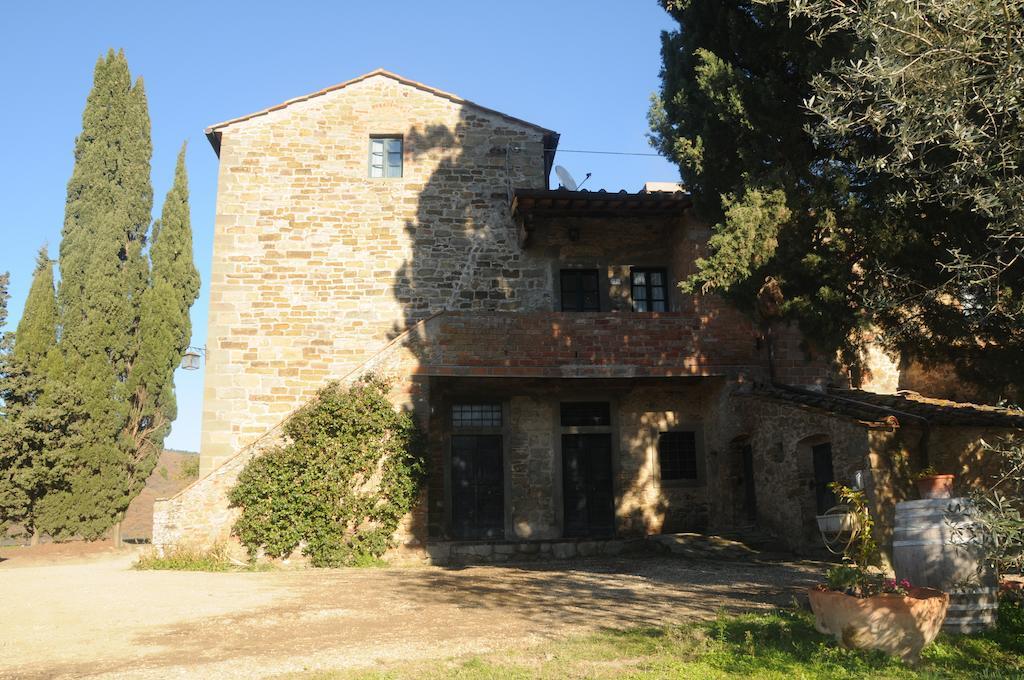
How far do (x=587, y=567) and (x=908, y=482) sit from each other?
4329mm

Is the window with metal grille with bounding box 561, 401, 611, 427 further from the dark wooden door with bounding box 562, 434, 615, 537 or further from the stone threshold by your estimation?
the stone threshold

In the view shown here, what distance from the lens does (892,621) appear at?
207 inches

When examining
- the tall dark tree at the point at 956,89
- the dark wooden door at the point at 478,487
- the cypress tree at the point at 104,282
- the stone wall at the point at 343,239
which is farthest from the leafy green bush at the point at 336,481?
the tall dark tree at the point at 956,89

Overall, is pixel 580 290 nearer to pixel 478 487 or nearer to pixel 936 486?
pixel 478 487

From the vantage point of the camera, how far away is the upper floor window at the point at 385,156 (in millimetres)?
15352

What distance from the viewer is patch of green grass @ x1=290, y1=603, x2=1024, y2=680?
16.4 feet

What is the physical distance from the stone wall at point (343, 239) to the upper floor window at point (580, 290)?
0.46 m

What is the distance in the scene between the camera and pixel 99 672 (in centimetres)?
530

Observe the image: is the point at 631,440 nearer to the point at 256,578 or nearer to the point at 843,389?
the point at 843,389

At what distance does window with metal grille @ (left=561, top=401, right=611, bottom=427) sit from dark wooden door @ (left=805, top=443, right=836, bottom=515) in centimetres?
440

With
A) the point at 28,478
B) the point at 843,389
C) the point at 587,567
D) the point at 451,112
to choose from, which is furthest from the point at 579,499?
the point at 28,478

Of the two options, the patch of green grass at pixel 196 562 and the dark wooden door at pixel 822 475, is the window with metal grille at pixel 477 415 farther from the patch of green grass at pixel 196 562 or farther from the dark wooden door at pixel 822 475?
the dark wooden door at pixel 822 475

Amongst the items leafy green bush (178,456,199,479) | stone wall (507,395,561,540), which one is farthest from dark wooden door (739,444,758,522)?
leafy green bush (178,456,199,479)

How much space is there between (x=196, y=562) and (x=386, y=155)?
848 centimetres
